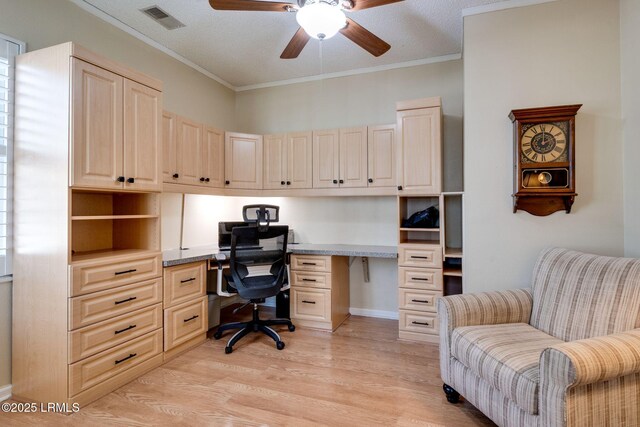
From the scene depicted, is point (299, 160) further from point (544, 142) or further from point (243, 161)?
point (544, 142)

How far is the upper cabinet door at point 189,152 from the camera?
3129 millimetres

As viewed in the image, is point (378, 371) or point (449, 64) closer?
point (378, 371)

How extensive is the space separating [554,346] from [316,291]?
228cm

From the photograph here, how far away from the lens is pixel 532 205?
2.47 m

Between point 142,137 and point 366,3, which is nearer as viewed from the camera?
point 366,3

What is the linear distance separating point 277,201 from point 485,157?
95.5 inches

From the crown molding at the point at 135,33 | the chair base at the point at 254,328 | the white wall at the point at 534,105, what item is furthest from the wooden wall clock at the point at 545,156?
the crown molding at the point at 135,33

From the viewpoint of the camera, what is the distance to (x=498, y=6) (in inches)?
103

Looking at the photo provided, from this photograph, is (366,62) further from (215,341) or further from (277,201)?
(215,341)

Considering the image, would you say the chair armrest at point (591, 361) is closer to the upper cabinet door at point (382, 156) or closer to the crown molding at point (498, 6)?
the upper cabinet door at point (382, 156)

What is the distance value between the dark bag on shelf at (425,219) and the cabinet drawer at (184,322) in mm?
2067

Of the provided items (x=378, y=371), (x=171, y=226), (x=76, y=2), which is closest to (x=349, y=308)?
(x=378, y=371)

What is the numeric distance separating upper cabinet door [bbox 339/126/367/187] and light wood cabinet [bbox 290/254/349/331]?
2.74 feet

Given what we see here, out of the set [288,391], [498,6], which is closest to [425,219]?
[498,6]
